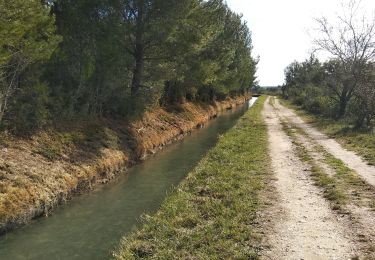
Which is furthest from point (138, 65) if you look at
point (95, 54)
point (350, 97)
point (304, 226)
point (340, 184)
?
point (350, 97)

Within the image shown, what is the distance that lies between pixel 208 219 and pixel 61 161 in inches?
266

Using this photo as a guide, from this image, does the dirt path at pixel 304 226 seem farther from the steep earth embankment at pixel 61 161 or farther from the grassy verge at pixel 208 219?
the steep earth embankment at pixel 61 161

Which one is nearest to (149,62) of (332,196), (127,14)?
(127,14)

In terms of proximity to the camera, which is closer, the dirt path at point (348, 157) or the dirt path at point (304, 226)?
the dirt path at point (304, 226)

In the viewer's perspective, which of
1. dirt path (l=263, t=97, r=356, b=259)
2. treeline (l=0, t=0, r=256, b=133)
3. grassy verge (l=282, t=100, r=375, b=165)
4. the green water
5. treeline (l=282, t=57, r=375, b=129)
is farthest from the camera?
treeline (l=282, t=57, r=375, b=129)

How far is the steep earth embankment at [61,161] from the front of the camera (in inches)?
432

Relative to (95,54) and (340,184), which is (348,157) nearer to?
(340,184)

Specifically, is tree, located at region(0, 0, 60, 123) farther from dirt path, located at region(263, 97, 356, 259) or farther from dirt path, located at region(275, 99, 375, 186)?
dirt path, located at region(275, 99, 375, 186)

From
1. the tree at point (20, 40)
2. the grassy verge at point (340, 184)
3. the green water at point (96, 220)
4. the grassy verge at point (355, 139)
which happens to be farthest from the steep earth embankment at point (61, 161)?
the grassy verge at point (355, 139)

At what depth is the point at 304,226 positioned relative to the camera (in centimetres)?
875

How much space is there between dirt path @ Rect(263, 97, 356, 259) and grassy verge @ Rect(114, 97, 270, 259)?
0.52 m

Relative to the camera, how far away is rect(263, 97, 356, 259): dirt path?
7417 mm

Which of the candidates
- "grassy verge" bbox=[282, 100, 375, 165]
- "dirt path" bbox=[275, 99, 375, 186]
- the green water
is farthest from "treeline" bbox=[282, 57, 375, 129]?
the green water

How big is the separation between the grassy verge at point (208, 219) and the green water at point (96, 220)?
1.04 metres
